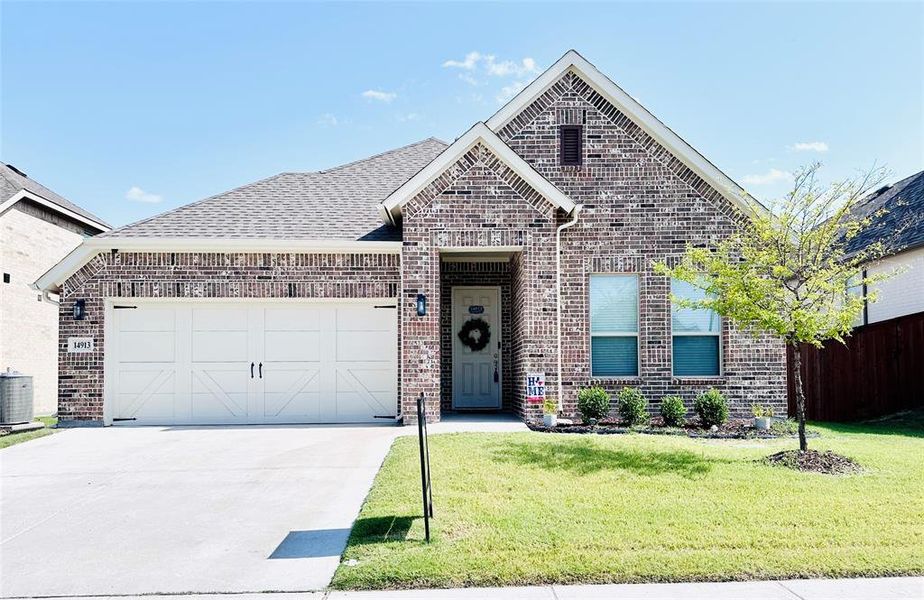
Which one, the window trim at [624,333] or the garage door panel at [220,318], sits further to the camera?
the garage door panel at [220,318]

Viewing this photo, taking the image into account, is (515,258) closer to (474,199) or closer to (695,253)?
(474,199)

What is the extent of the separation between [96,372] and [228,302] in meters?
2.72

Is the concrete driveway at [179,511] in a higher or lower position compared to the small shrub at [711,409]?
lower

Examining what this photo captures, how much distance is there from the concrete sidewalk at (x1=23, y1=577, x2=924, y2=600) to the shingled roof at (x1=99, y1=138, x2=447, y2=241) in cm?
882

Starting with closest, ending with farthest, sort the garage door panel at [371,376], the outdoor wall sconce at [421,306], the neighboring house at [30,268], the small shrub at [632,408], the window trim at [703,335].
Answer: the small shrub at [632,408], the outdoor wall sconce at [421,306], the window trim at [703,335], the garage door panel at [371,376], the neighboring house at [30,268]

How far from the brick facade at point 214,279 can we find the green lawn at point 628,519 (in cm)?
459

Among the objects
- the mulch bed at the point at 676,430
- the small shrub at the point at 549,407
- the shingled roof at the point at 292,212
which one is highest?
the shingled roof at the point at 292,212

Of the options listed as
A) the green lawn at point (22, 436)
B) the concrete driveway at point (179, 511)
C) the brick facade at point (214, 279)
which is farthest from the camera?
the brick facade at point (214, 279)

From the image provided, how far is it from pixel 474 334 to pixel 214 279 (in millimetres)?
5416

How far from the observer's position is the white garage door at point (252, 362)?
13.1m

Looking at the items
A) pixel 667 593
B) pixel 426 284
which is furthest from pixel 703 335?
pixel 667 593

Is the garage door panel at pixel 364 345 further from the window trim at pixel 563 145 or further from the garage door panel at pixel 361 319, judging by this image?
the window trim at pixel 563 145

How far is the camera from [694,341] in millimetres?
13180

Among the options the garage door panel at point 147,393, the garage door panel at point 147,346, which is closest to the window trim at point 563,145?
the garage door panel at point 147,346
